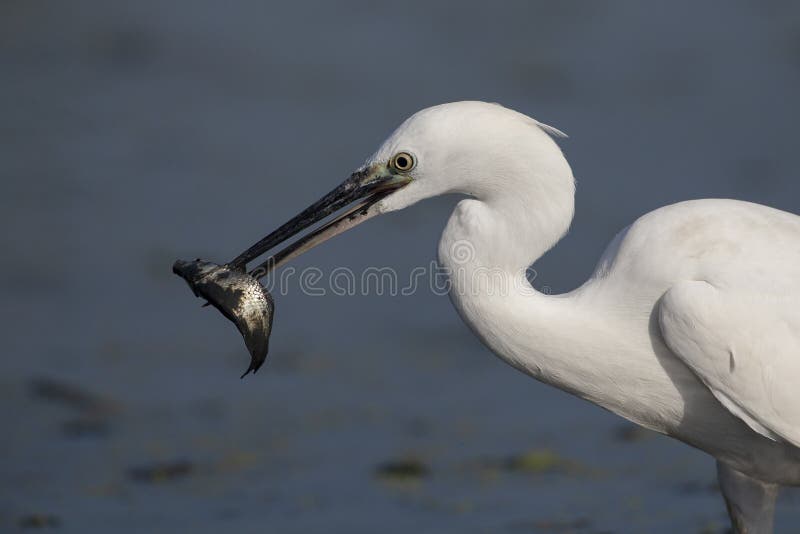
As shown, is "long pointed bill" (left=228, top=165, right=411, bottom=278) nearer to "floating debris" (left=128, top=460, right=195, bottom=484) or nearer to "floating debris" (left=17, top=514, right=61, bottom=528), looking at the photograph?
"floating debris" (left=17, top=514, right=61, bottom=528)

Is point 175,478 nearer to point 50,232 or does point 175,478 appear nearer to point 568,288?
point 568,288

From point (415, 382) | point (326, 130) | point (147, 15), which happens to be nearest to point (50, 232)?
point (326, 130)

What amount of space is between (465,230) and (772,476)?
4.97 ft

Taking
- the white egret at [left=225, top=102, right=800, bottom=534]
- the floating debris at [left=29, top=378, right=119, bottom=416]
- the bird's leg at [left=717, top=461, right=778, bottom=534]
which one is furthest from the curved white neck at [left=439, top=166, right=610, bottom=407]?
the floating debris at [left=29, top=378, right=119, bottom=416]

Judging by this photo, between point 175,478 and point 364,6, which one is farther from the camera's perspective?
point 364,6

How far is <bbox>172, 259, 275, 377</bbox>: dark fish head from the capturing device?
4.93 meters

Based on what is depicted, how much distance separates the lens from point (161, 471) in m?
7.50

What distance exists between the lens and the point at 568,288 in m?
8.90

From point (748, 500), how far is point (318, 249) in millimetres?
4659

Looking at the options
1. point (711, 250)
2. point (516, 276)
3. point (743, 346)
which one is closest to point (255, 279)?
point (516, 276)

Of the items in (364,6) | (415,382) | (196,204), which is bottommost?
(415,382)

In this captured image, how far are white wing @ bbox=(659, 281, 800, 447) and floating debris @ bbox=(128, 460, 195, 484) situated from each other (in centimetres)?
352

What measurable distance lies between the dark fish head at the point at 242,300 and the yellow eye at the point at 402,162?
0.65m

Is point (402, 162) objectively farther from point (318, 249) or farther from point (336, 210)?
point (318, 249)
